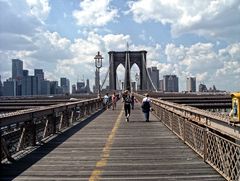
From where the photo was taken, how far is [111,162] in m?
10.5

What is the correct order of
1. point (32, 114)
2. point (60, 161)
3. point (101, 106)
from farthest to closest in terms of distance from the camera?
point (101, 106), point (32, 114), point (60, 161)

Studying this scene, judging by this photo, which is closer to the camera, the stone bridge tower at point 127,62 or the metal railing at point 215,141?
the metal railing at point 215,141

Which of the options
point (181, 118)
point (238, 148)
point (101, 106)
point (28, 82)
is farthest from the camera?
point (28, 82)

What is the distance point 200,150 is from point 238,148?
368 centimetres

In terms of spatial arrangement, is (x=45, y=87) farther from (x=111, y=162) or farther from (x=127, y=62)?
(x=111, y=162)

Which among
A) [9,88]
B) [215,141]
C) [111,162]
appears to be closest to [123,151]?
[111,162]

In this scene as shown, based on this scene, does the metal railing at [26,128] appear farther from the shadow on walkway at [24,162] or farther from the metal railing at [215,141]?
the metal railing at [215,141]

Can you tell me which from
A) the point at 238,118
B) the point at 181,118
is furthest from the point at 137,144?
the point at 238,118

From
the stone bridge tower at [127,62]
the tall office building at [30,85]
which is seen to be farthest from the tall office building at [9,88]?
the stone bridge tower at [127,62]

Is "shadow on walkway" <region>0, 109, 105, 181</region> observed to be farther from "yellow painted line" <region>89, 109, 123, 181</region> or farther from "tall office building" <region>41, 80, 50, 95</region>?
"tall office building" <region>41, 80, 50, 95</region>

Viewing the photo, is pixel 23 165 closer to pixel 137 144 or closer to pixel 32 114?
pixel 32 114

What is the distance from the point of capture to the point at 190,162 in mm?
10328

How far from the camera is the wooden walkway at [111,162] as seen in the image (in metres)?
8.87

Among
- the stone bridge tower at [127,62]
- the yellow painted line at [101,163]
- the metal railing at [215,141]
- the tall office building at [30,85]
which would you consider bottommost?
the yellow painted line at [101,163]
